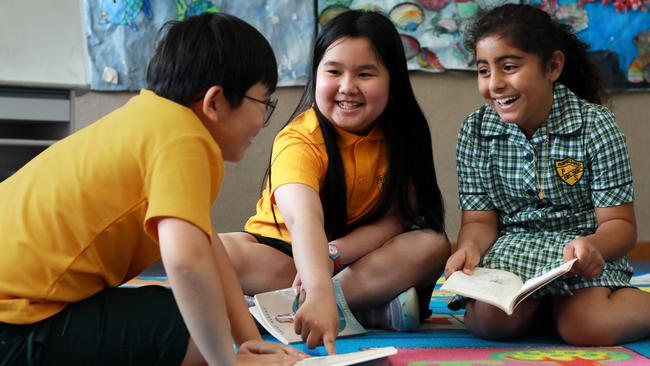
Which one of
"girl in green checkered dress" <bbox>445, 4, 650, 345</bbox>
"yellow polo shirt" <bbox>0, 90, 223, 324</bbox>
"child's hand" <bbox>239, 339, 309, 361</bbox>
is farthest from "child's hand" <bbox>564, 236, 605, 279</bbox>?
"yellow polo shirt" <bbox>0, 90, 223, 324</bbox>

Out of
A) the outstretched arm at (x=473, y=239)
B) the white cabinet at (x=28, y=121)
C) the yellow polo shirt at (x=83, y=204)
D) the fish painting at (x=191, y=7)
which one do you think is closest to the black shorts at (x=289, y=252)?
the outstretched arm at (x=473, y=239)

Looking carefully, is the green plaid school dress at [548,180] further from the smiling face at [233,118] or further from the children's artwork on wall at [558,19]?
the children's artwork on wall at [558,19]

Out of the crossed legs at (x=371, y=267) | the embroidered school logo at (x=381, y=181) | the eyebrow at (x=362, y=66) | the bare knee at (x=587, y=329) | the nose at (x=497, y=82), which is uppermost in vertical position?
the eyebrow at (x=362, y=66)

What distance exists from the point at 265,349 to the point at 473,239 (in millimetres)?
Result: 564

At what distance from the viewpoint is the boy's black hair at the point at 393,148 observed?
135 cm

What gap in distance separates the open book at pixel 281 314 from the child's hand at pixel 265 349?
0.24m

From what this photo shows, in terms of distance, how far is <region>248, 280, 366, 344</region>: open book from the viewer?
119 cm

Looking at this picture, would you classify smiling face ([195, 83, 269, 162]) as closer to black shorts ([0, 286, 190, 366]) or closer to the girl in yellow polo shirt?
black shorts ([0, 286, 190, 366])

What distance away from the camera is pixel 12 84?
226 centimetres

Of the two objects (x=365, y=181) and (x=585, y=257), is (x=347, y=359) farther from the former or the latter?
(x=365, y=181)

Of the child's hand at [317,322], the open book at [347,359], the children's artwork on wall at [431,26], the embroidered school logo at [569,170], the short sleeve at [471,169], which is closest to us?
the open book at [347,359]

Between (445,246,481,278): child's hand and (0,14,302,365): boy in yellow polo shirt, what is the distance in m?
0.42

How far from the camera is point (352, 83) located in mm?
1318

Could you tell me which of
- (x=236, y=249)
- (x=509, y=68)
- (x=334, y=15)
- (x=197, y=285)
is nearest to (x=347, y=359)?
(x=197, y=285)
